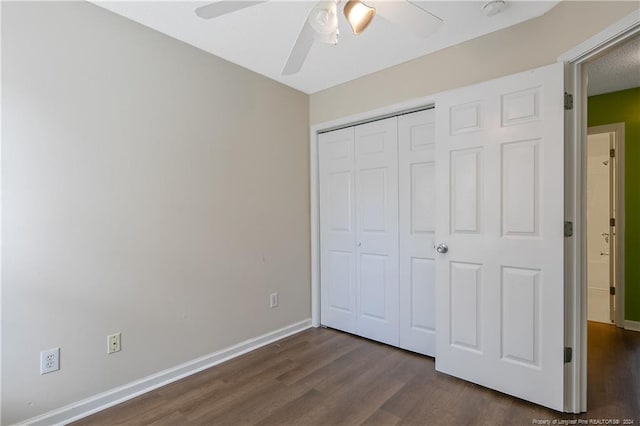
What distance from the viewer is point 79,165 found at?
184cm

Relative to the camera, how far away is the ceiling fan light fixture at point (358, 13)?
1257mm

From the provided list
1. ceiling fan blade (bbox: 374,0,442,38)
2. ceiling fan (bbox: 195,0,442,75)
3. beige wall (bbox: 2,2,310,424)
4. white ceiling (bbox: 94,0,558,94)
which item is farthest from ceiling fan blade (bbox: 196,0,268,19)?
beige wall (bbox: 2,2,310,424)

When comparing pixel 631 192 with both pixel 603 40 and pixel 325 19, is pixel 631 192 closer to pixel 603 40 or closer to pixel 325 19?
pixel 603 40

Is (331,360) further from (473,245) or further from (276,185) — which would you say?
(276,185)

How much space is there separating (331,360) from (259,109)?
7.36ft

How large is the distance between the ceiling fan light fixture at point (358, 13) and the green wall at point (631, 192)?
3421 millimetres

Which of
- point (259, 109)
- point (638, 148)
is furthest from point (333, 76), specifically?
point (638, 148)

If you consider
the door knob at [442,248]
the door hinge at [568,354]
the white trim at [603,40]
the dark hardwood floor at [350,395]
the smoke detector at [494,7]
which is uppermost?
the smoke detector at [494,7]

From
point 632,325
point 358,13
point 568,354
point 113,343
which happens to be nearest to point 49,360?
point 113,343

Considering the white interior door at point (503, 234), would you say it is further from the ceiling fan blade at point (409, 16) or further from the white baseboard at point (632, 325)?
the white baseboard at point (632, 325)

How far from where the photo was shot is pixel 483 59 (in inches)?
87.4

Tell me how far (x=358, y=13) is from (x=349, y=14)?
4cm

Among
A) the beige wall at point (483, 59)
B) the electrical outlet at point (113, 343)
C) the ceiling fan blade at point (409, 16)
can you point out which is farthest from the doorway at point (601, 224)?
the electrical outlet at point (113, 343)

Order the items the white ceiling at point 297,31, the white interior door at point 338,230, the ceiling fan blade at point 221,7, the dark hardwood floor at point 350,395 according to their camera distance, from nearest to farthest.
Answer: the ceiling fan blade at point 221,7
the dark hardwood floor at point 350,395
the white ceiling at point 297,31
the white interior door at point 338,230
